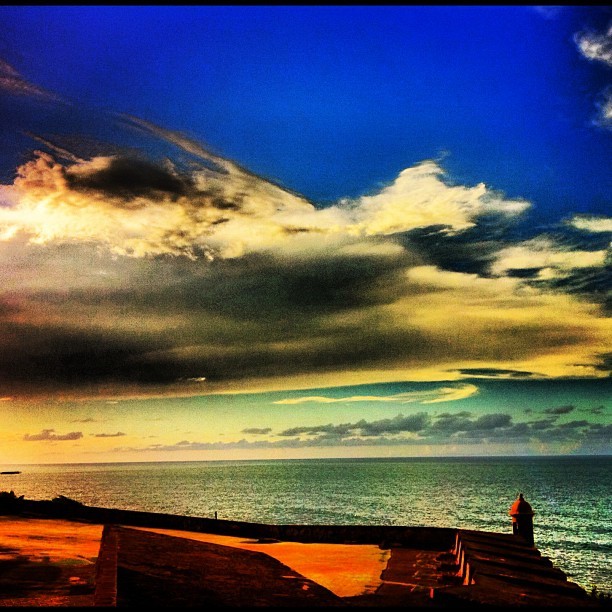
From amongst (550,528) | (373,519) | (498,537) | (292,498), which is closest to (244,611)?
(498,537)

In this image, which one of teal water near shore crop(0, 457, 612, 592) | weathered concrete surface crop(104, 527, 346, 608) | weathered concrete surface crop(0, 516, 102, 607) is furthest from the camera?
teal water near shore crop(0, 457, 612, 592)

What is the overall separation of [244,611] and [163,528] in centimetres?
1792

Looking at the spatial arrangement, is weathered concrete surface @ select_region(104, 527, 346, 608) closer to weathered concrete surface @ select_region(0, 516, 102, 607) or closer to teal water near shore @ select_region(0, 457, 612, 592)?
weathered concrete surface @ select_region(0, 516, 102, 607)

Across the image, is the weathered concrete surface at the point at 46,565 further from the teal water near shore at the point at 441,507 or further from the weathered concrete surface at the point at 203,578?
the teal water near shore at the point at 441,507

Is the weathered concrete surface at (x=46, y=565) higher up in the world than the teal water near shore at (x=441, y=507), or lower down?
higher up

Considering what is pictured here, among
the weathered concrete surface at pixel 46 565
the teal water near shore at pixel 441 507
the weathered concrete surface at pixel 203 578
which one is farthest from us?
the teal water near shore at pixel 441 507

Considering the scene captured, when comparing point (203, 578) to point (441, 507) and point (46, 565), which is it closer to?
point (46, 565)

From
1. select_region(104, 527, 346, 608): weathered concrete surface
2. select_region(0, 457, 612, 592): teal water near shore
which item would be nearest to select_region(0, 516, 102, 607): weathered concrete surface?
select_region(104, 527, 346, 608): weathered concrete surface

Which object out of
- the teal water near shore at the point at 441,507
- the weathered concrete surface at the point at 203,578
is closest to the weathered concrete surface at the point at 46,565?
the weathered concrete surface at the point at 203,578

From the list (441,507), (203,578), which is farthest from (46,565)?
(441,507)

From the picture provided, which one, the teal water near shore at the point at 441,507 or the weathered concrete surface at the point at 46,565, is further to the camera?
the teal water near shore at the point at 441,507

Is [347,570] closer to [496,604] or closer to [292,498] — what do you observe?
[496,604]

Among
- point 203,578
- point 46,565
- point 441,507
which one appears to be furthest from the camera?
point 441,507

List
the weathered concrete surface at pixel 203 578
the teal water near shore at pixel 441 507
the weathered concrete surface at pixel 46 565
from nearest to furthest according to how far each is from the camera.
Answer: the weathered concrete surface at pixel 203 578 < the weathered concrete surface at pixel 46 565 < the teal water near shore at pixel 441 507
